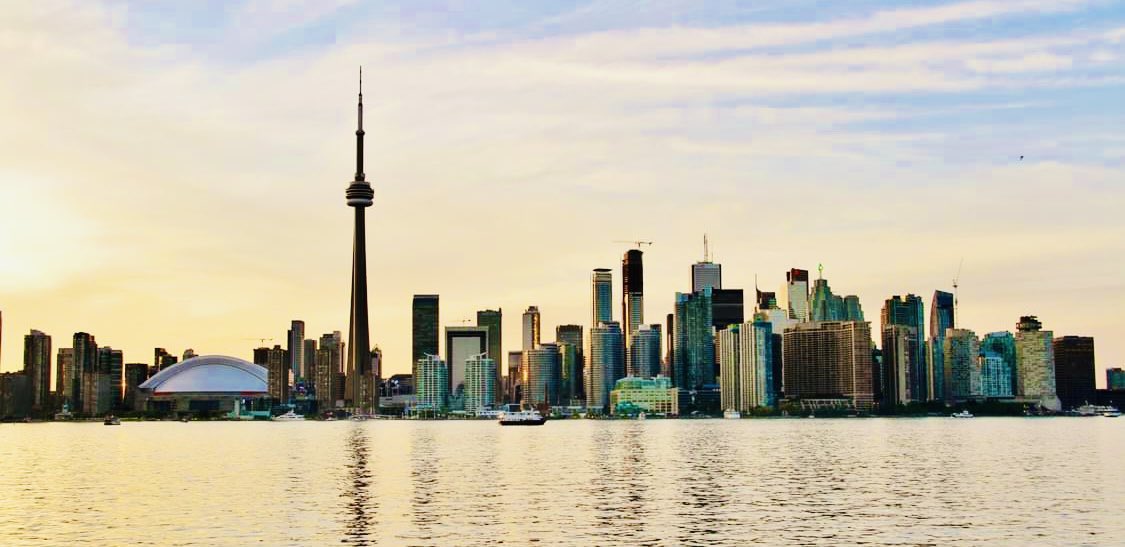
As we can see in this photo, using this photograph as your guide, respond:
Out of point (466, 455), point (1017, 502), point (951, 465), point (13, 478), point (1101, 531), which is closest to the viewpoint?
point (1101, 531)

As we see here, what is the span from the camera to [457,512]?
3686 inches

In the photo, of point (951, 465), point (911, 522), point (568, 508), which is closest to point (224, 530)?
point (568, 508)

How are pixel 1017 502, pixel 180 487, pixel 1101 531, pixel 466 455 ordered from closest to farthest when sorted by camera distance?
pixel 1101 531 → pixel 1017 502 → pixel 180 487 → pixel 466 455

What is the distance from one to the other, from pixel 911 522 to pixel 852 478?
136ft

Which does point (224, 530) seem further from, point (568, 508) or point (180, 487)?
point (180, 487)

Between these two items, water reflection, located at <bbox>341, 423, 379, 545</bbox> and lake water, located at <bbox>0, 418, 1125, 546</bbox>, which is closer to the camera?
water reflection, located at <bbox>341, 423, 379, 545</bbox>

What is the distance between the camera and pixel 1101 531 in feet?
268

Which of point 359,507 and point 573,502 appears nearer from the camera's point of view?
point 359,507

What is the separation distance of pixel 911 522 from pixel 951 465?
6912 centimetres

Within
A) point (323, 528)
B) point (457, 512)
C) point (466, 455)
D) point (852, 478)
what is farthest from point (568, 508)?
point (466, 455)

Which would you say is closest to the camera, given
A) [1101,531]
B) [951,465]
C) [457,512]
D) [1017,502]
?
[1101,531]

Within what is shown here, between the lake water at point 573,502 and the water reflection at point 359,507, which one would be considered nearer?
the water reflection at point 359,507

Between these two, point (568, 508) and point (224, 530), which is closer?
point (224, 530)

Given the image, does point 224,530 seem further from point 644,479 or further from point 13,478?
point 13,478
